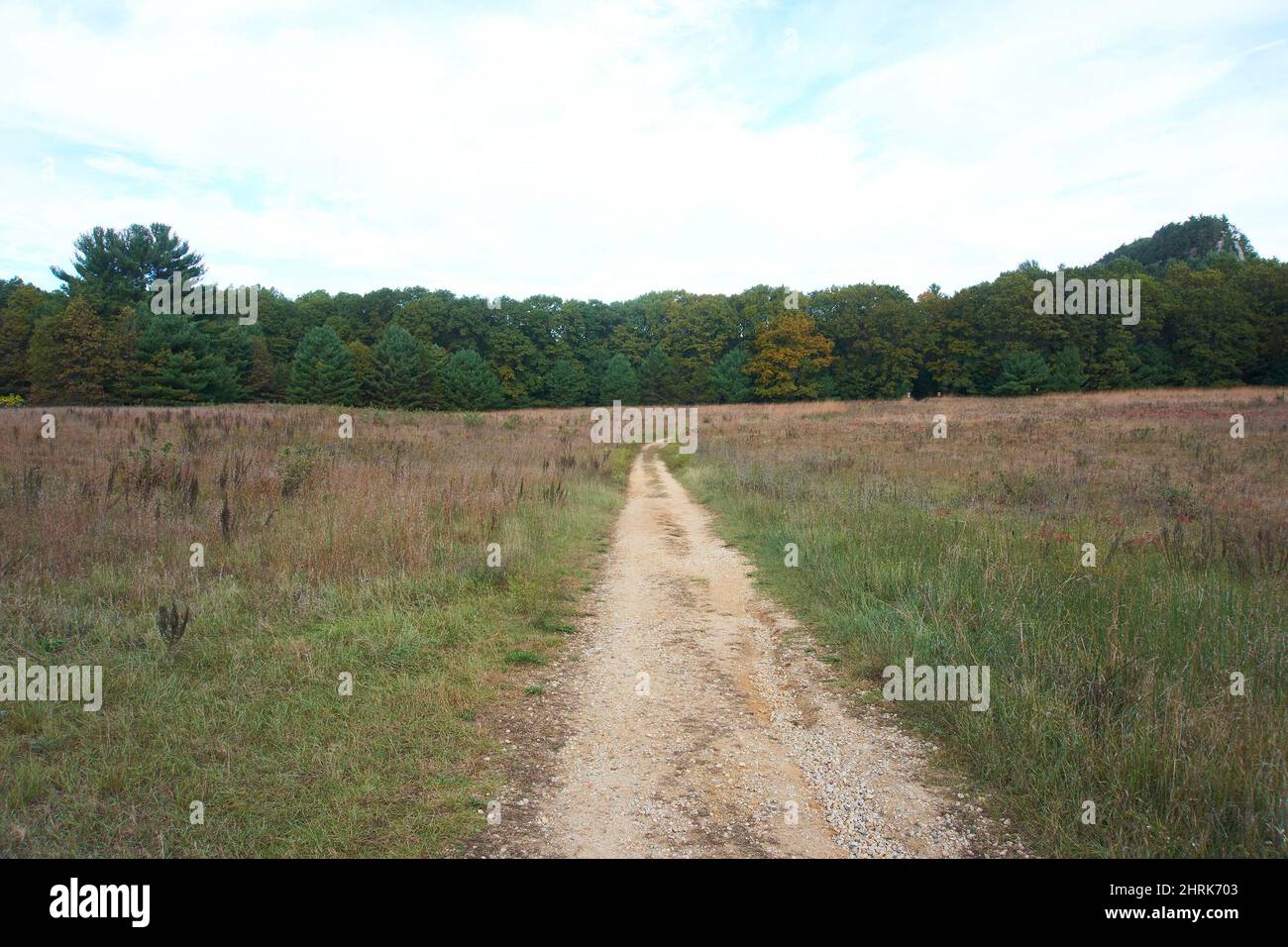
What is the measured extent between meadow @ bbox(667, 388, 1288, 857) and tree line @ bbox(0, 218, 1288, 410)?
180 ft

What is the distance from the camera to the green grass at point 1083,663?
351 centimetres

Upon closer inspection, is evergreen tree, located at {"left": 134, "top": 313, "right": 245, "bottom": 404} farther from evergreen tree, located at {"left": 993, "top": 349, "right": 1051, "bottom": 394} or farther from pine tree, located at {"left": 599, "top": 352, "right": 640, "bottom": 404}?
evergreen tree, located at {"left": 993, "top": 349, "right": 1051, "bottom": 394}

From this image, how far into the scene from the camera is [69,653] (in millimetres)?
5113

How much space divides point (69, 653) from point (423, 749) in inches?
123

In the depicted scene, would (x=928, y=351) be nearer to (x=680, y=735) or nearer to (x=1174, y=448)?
(x=1174, y=448)

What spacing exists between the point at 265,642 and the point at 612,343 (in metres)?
86.8

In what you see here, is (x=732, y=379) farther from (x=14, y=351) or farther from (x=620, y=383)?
(x=14, y=351)

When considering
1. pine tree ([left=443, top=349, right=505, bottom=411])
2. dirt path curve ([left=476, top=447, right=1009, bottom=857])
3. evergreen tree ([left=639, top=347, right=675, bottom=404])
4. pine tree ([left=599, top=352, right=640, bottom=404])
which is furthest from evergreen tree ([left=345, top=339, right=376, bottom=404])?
dirt path curve ([left=476, top=447, right=1009, bottom=857])

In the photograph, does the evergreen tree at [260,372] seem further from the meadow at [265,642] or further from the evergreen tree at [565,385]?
the meadow at [265,642]

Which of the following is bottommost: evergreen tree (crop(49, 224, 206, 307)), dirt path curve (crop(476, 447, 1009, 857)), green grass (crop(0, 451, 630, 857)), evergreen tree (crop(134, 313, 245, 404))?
dirt path curve (crop(476, 447, 1009, 857))

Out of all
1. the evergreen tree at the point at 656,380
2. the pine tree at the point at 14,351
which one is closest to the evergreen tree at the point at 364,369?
the pine tree at the point at 14,351

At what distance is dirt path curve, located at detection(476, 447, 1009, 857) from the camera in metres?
3.65

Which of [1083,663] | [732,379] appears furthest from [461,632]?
[732,379]
